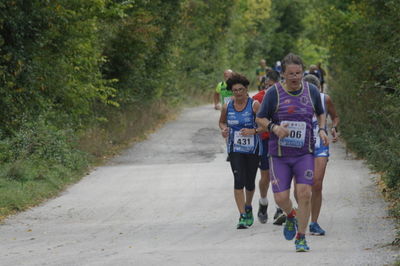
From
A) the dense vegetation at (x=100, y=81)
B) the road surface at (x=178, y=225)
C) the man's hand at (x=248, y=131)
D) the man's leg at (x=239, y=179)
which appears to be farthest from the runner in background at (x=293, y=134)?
the dense vegetation at (x=100, y=81)

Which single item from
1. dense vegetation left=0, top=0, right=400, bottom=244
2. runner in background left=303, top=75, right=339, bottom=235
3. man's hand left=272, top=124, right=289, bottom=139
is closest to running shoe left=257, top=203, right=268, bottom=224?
runner in background left=303, top=75, right=339, bottom=235

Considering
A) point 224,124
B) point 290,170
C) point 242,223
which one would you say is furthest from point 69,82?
point 290,170

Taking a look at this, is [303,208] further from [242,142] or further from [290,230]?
[242,142]

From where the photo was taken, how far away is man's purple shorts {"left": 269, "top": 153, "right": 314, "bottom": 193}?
354 inches

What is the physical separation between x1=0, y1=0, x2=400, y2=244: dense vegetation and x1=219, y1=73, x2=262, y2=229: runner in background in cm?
169

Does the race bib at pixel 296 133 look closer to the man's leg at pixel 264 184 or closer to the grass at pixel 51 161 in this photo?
the man's leg at pixel 264 184

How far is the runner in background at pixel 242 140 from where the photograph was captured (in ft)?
36.2

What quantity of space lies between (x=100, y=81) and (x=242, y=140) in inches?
403

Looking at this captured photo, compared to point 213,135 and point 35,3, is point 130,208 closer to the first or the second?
point 35,3

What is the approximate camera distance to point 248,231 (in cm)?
1079

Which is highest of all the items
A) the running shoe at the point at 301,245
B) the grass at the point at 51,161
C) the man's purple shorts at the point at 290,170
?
the man's purple shorts at the point at 290,170

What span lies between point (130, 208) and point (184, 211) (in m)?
0.97

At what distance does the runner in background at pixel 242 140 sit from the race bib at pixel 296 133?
1.96m

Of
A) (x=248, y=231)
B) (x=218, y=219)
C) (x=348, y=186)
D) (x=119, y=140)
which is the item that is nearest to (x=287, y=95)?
(x=248, y=231)
